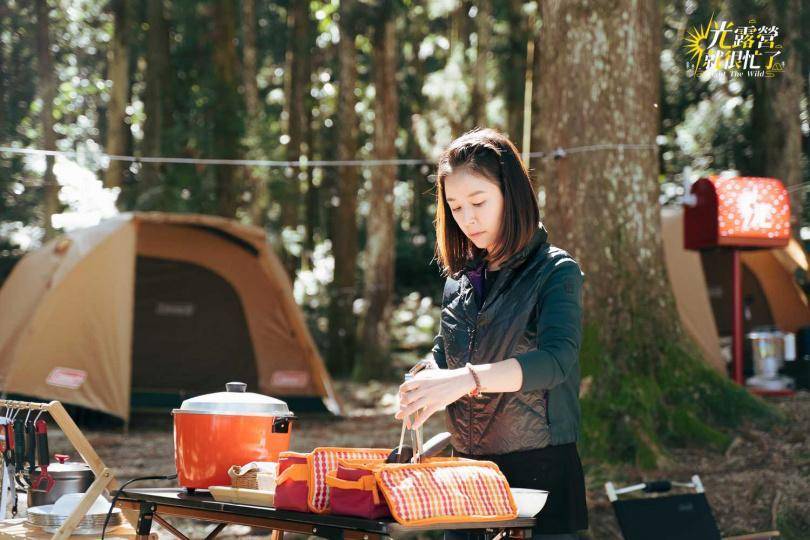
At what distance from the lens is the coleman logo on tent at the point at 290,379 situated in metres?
10.5

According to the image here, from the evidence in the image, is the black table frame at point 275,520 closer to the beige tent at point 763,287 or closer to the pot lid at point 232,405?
the pot lid at point 232,405

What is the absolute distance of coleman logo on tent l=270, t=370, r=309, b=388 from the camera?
34.4ft

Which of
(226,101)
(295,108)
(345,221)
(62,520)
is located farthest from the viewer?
(295,108)

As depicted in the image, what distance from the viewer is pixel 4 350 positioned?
9883 millimetres

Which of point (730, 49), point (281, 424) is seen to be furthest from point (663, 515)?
point (730, 49)

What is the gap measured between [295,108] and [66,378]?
12.1 metres

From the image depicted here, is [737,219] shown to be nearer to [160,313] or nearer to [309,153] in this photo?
[160,313]

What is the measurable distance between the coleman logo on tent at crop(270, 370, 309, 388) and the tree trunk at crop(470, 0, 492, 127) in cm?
925

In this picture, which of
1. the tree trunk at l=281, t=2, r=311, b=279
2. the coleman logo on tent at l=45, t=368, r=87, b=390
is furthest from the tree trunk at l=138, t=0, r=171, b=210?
the coleman logo on tent at l=45, t=368, r=87, b=390

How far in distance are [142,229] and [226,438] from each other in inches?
330

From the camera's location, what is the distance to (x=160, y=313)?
10.9 metres

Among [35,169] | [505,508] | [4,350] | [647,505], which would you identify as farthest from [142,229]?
[35,169]

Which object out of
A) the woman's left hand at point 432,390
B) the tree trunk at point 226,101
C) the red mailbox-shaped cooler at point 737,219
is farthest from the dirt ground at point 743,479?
the tree trunk at point 226,101

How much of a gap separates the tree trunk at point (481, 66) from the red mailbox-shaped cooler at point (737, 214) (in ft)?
33.4
